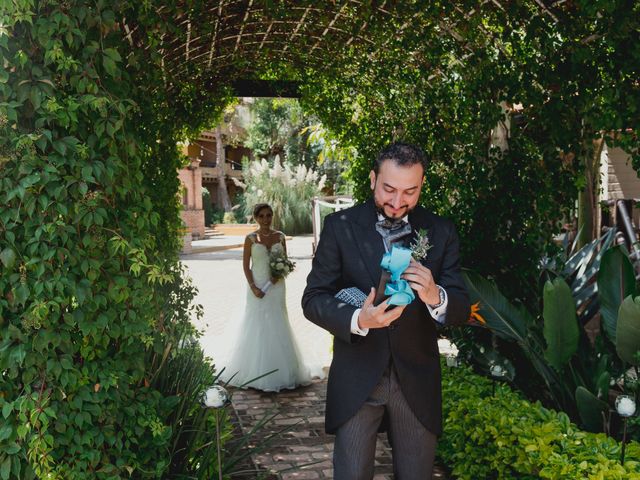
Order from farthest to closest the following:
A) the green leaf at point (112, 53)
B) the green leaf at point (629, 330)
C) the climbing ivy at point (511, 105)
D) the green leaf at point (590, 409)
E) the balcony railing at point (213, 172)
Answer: the balcony railing at point (213, 172), the green leaf at point (590, 409), the climbing ivy at point (511, 105), the green leaf at point (629, 330), the green leaf at point (112, 53)

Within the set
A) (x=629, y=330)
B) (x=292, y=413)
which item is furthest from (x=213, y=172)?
(x=629, y=330)

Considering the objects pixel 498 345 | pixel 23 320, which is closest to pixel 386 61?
pixel 498 345

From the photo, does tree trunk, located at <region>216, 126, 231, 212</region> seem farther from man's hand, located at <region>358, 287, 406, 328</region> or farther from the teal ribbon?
the teal ribbon

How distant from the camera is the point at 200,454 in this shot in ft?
12.9

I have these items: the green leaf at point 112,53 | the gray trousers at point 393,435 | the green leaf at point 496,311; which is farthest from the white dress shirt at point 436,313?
the green leaf at point 496,311

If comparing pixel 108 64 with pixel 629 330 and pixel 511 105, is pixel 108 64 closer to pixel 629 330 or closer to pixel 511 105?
pixel 511 105

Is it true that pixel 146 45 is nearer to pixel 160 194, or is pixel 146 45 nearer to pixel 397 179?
pixel 397 179

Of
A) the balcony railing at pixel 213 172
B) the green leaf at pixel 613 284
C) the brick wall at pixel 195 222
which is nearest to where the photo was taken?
the green leaf at pixel 613 284

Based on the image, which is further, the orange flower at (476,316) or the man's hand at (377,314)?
the orange flower at (476,316)

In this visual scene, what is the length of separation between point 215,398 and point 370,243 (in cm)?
105

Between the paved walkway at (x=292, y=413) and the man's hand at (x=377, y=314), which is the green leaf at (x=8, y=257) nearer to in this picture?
the man's hand at (x=377, y=314)

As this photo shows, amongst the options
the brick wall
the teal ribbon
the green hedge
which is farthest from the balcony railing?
the teal ribbon

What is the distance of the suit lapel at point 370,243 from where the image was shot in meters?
2.64

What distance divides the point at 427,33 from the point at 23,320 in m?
3.77
